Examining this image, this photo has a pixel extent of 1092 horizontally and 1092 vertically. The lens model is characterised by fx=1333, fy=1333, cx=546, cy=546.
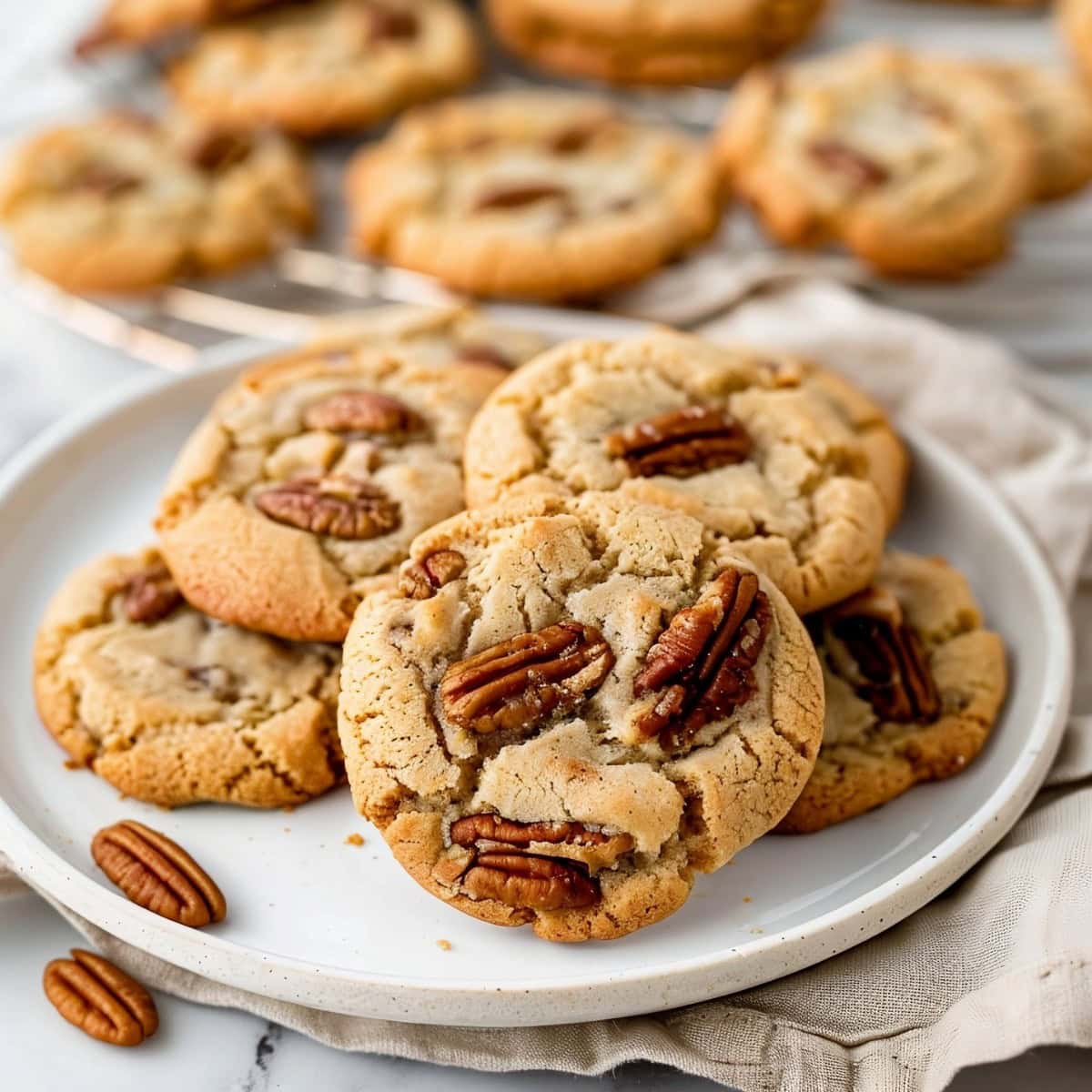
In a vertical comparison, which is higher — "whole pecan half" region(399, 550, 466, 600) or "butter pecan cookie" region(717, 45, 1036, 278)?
"whole pecan half" region(399, 550, 466, 600)

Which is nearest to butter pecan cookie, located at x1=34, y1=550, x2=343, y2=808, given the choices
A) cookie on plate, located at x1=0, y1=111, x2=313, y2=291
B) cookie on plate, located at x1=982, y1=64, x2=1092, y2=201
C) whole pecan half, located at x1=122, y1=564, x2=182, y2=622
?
whole pecan half, located at x1=122, y1=564, x2=182, y2=622

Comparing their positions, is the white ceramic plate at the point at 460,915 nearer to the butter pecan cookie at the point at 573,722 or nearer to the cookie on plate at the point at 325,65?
the butter pecan cookie at the point at 573,722

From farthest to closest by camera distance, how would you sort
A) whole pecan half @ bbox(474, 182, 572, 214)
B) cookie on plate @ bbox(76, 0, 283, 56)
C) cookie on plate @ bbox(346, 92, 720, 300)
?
cookie on plate @ bbox(76, 0, 283, 56) < whole pecan half @ bbox(474, 182, 572, 214) < cookie on plate @ bbox(346, 92, 720, 300)

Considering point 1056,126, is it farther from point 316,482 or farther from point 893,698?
point 316,482

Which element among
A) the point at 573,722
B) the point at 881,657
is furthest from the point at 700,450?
the point at 573,722

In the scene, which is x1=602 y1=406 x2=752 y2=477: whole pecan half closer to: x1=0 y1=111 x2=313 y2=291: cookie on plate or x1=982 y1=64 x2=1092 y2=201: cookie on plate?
x1=0 y1=111 x2=313 y2=291: cookie on plate
